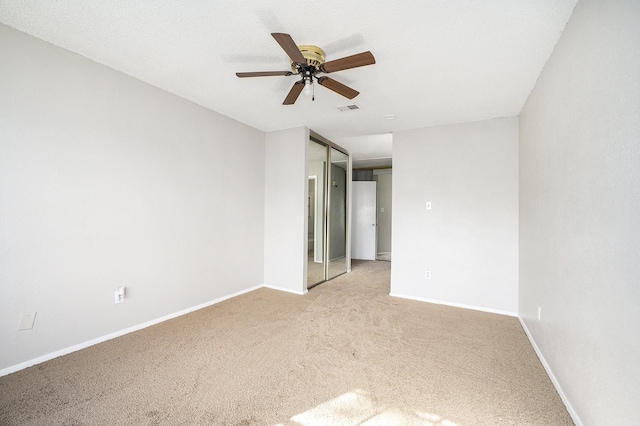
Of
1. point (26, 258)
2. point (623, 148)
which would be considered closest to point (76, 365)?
point (26, 258)

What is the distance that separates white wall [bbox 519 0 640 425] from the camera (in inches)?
41.2

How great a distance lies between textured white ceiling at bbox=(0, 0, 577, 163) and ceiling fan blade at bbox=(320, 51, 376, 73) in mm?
196

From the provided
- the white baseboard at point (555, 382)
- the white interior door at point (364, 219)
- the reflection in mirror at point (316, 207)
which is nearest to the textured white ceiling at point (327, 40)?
the white baseboard at point (555, 382)

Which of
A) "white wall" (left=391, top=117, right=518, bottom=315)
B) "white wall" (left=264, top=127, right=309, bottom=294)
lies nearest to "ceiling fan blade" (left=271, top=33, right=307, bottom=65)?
"white wall" (left=264, top=127, right=309, bottom=294)

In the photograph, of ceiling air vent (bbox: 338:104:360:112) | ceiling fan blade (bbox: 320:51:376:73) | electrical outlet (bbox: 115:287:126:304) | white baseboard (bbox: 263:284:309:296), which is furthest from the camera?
white baseboard (bbox: 263:284:309:296)

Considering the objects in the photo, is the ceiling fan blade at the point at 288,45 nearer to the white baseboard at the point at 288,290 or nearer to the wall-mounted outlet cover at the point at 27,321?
the wall-mounted outlet cover at the point at 27,321

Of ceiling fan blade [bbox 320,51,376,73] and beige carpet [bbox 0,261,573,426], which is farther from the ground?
ceiling fan blade [bbox 320,51,376,73]

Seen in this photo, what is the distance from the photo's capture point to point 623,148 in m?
1.10

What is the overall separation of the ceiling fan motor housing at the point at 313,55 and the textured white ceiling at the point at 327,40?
0.05 meters

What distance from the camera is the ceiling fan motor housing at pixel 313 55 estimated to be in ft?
6.29

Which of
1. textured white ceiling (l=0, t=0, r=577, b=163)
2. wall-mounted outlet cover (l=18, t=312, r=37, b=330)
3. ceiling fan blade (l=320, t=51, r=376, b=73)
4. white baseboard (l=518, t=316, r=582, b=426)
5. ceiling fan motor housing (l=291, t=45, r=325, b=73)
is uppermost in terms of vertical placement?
textured white ceiling (l=0, t=0, r=577, b=163)

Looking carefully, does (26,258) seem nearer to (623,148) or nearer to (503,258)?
(623,148)

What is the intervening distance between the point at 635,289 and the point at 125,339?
3387 mm

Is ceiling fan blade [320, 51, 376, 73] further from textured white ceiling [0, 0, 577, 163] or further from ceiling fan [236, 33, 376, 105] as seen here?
textured white ceiling [0, 0, 577, 163]
